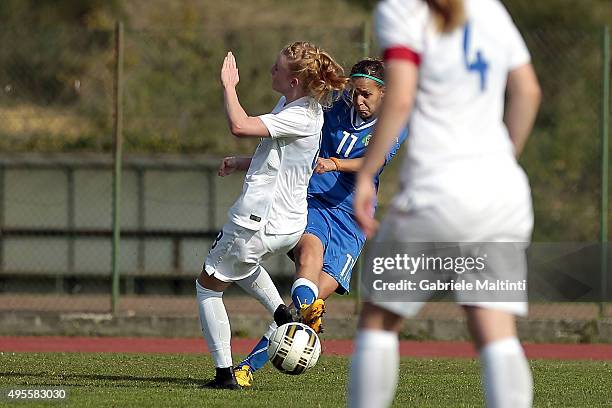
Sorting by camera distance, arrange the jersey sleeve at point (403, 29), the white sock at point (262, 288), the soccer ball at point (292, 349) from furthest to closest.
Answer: the white sock at point (262, 288) < the soccer ball at point (292, 349) < the jersey sleeve at point (403, 29)

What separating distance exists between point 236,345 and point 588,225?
6229 mm

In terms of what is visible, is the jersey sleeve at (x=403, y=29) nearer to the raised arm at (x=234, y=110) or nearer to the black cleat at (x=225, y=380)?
the raised arm at (x=234, y=110)

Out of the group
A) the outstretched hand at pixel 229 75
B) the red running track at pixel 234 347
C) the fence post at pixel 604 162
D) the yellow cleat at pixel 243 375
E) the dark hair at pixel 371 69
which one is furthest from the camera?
the fence post at pixel 604 162

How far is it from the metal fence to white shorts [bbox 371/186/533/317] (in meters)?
7.99

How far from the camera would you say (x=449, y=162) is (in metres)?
4.25

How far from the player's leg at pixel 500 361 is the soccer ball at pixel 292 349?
2490 millimetres

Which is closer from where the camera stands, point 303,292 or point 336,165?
point 303,292

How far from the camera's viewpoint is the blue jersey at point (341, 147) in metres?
7.84

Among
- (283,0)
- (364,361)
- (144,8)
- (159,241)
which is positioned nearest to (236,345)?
(159,241)

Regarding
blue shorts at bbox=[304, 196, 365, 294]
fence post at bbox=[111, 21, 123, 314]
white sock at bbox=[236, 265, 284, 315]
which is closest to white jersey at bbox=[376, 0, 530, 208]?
white sock at bbox=[236, 265, 284, 315]

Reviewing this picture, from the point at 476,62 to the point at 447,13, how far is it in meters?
0.19

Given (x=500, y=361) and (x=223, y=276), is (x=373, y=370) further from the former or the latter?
(x=223, y=276)

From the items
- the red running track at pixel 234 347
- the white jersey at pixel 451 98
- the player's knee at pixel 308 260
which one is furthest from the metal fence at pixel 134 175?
the white jersey at pixel 451 98

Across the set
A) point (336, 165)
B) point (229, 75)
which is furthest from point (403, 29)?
point (336, 165)
